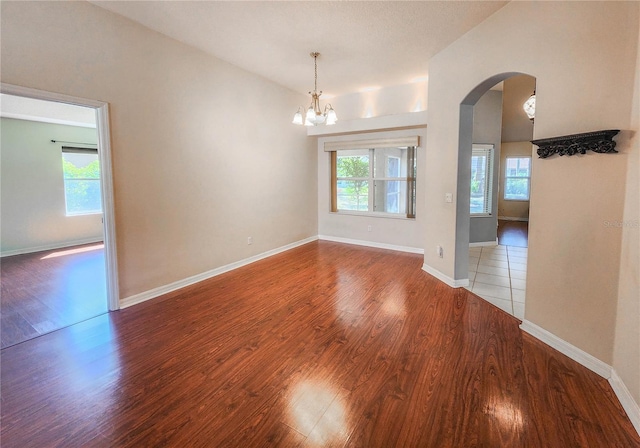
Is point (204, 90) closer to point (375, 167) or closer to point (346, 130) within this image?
point (346, 130)

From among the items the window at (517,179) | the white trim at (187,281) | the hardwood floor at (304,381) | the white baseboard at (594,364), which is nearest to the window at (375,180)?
the white trim at (187,281)

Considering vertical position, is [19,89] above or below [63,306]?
above

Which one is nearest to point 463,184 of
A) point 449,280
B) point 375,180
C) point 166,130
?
point 449,280

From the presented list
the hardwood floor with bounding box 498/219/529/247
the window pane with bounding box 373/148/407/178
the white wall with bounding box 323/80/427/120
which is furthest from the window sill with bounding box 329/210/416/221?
the hardwood floor with bounding box 498/219/529/247

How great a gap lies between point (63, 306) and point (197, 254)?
4.86 ft

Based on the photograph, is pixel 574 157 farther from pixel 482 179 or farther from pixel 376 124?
pixel 482 179

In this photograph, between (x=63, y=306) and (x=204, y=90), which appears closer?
(x=63, y=306)

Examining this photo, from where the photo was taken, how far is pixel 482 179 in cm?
601

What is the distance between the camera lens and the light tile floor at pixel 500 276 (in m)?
3.32

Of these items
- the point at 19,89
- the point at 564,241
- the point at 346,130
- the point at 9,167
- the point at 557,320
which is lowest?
the point at 557,320

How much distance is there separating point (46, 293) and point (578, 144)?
18.4 ft

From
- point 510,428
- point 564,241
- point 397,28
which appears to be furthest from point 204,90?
point 510,428

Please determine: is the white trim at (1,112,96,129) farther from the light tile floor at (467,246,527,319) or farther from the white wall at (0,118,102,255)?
the light tile floor at (467,246,527,319)

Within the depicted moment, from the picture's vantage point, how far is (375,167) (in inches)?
235
